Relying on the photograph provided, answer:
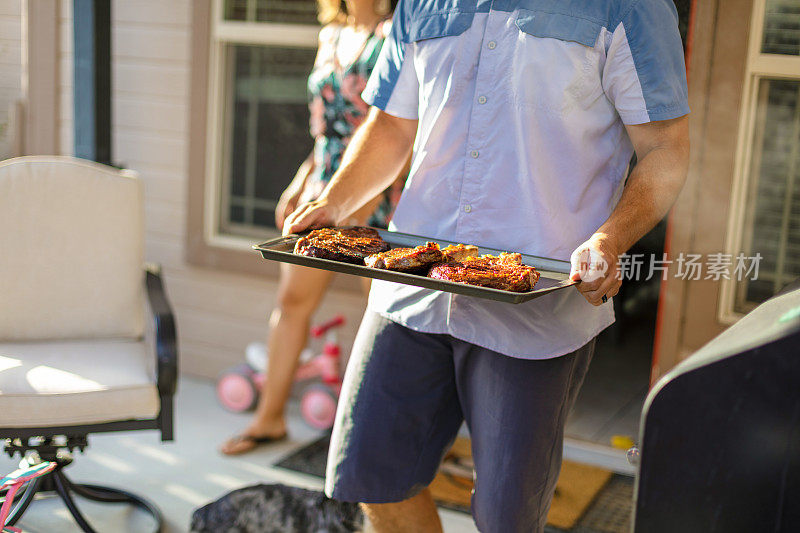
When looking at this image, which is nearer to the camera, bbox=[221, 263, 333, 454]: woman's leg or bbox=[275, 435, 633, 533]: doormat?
bbox=[275, 435, 633, 533]: doormat

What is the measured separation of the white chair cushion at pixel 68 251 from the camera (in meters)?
2.54

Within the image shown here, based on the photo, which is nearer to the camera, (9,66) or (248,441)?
(248,441)

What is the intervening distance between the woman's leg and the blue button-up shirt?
4.54 feet

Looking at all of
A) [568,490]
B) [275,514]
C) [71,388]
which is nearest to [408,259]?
[71,388]

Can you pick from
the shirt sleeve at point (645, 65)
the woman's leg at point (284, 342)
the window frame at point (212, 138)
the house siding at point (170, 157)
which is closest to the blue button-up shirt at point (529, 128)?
the shirt sleeve at point (645, 65)

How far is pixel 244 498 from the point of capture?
255 cm

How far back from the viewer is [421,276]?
150cm

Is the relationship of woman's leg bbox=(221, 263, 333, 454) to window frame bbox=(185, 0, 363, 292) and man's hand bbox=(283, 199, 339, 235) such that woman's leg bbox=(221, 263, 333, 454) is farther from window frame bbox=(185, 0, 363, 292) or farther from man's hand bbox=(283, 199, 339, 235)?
man's hand bbox=(283, 199, 339, 235)

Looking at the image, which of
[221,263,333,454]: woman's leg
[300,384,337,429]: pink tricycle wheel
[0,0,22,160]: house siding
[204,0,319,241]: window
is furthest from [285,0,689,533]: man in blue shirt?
[0,0,22,160]: house siding

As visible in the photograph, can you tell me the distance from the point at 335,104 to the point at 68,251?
98 cm

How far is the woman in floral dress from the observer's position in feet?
9.41

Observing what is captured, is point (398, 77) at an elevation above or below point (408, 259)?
above

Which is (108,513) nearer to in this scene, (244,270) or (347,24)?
(244,270)

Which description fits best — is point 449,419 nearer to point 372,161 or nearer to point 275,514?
point 372,161
